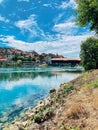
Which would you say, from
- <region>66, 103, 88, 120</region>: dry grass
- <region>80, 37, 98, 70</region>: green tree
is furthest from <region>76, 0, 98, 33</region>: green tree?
<region>66, 103, 88, 120</region>: dry grass

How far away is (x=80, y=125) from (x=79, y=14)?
33079 mm

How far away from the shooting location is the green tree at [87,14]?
138 ft

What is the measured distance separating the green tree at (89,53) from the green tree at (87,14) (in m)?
16.6

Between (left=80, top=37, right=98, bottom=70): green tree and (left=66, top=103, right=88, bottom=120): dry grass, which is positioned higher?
(left=80, top=37, right=98, bottom=70): green tree

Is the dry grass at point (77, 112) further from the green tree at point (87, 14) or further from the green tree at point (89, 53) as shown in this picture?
the green tree at point (89, 53)

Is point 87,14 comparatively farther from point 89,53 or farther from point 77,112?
point 77,112

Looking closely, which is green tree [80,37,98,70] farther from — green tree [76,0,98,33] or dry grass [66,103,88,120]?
dry grass [66,103,88,120]

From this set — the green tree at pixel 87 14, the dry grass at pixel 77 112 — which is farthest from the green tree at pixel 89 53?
the dry grass at pixel 77 112

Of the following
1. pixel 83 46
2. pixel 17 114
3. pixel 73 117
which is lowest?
pixel 17 114

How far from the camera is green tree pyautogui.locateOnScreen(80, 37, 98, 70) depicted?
203ft

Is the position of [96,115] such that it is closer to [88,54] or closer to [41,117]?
[41,117]

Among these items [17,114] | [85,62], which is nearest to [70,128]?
[17,114]

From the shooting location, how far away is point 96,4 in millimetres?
38094

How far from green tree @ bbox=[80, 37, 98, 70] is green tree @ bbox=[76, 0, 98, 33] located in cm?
1660
